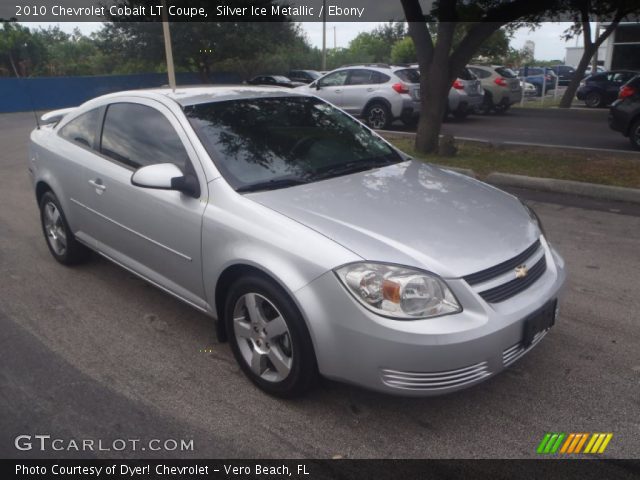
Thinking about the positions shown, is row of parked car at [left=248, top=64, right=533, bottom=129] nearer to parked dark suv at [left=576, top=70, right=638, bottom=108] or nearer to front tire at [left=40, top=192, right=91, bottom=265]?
parked dark suv at [left=576, top=70, right=638, bottom=108]

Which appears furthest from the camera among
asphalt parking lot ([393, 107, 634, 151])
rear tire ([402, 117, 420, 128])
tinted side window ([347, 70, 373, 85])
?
tinted side window ([347, 70, 373, 85])

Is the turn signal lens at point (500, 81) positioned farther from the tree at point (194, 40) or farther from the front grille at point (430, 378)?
the tree at point (194, 40)

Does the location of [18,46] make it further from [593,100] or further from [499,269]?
[499,269]

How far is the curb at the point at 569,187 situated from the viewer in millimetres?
6895

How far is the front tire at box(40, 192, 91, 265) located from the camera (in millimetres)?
4813

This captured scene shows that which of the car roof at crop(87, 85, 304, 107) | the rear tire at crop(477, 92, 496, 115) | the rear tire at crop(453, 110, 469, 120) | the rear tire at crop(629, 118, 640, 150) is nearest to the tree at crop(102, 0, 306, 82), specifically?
the rear tire at crop(477, 92, 496, 115)

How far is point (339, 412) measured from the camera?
2934 millimetres

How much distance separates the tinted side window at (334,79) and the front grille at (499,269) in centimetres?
1237

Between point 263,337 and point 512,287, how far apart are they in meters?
1.31

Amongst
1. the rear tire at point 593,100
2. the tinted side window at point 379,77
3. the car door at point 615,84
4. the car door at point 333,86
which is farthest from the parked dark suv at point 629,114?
the rear tire at point 593,100

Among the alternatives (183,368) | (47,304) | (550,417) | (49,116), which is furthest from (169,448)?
(49,116)

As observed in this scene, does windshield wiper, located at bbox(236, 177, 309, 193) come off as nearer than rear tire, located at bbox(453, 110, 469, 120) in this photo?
Yes

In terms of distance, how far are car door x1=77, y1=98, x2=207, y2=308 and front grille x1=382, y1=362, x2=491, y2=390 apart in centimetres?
132

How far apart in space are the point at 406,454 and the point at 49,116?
17.1 feet
